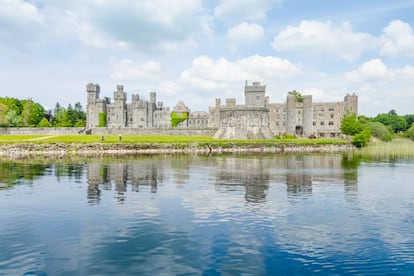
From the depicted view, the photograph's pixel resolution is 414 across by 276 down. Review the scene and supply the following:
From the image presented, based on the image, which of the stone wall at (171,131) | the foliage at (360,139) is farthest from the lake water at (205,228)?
the stone wall at (171,131)

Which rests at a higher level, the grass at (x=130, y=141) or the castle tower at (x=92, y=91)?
the castle tower at (x=92, y=91)

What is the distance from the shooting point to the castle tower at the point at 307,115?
98.2 meters

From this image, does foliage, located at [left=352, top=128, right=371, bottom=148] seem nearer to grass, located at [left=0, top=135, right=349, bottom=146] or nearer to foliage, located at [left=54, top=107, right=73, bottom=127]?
grass, located at [left=0, top=135, right=349, bottom=146]

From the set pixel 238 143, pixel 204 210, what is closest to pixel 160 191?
pixel 204 210

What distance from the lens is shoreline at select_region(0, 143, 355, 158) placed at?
54656 mm

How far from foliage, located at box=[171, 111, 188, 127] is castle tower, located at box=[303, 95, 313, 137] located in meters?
32.2

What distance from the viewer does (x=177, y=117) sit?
10625 centimetres

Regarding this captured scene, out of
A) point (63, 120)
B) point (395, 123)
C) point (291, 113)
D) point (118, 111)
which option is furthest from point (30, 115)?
point (395, 123)

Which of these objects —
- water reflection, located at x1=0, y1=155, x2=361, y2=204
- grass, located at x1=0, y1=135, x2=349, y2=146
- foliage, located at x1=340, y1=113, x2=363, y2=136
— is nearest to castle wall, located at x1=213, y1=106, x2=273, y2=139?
grass, located at x1=0, y1=135, x2=349, y2=146

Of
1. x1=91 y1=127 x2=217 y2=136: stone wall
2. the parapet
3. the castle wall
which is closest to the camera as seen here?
the castle wall

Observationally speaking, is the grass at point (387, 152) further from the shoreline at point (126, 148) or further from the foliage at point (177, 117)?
the foliage at point (177, 117)

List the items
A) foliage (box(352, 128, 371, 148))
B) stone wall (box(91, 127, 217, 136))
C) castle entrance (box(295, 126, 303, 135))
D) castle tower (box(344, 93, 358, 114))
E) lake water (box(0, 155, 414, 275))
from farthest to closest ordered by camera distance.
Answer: castle entrance (box(295, 126, 303, 135)), castle tower (box(344, 93, 358, 114)), stone wall (box(91, 127, 217, 136)), foliage (box(352, 128, 371, 148)), lake water (box(0, 155, 414, 275))

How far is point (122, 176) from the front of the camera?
28734 mm

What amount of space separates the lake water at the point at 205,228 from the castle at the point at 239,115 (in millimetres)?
54481
